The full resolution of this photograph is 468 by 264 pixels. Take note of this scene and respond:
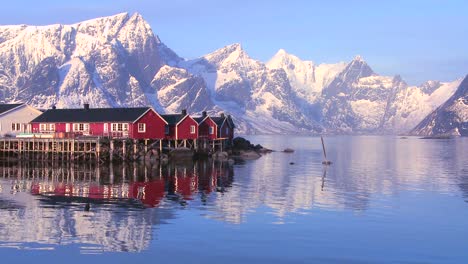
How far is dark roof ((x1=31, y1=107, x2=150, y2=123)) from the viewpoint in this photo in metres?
97.1

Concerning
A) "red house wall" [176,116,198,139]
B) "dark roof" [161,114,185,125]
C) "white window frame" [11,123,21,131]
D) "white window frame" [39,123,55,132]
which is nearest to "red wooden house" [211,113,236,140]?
"red house wall" [176,116,198,139]

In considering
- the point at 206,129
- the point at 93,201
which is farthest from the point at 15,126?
the point at 93,201

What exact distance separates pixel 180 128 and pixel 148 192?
51.0 meters

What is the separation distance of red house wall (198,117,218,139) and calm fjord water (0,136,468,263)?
4337 centimetres

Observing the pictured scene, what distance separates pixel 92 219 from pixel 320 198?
21.1 metres

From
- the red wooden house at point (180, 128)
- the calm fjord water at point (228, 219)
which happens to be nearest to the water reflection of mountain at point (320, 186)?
the calm fjord water at point (228, 219)

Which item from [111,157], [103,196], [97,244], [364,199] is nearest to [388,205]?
[364,199]

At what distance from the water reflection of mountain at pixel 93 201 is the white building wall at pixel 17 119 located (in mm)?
24878

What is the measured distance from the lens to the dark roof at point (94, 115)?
319 ft

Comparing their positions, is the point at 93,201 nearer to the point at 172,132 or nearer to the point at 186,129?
the point at 172,132

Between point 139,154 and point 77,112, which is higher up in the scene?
point 77,112

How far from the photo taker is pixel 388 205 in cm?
5066

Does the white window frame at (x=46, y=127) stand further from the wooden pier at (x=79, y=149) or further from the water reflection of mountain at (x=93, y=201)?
the water reflection of mountain at (x=93, y=201)

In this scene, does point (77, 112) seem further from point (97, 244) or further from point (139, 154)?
point (97, 244)
